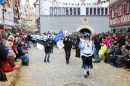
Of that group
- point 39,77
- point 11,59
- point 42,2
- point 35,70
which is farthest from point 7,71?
point 42,2

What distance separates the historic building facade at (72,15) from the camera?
116 feet

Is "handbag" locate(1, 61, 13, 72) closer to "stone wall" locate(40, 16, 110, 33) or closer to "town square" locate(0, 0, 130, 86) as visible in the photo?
"town square" locate(0, 0, 130, 86)

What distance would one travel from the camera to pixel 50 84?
28.5 feet

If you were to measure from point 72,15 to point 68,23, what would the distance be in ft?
4.62

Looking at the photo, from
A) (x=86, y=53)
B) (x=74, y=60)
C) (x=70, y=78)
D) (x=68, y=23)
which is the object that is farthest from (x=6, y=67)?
(x=68, y=23)

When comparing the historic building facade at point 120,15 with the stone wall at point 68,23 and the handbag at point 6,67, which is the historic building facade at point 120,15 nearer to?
the stone wall at point 68,23

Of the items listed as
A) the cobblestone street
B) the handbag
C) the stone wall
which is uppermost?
the stone wall

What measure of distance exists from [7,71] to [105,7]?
29.2 metres

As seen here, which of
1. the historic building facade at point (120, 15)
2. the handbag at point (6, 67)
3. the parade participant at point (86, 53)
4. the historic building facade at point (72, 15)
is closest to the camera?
the handbag at point (6, 67)

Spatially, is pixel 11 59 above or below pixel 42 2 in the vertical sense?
below

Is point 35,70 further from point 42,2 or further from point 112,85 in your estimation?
point 42,2

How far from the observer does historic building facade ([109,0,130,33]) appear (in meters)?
22.7

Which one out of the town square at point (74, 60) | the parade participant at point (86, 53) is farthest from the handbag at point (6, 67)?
the parade participant at point (86, 53)

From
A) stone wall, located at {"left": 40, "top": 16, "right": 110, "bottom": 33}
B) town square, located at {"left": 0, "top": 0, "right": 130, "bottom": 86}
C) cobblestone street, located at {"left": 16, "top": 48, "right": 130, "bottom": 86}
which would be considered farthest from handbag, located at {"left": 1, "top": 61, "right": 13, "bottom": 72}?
stone wall, located at {"left": 40, "top": 16, "right": 110, "bottom": 33}
